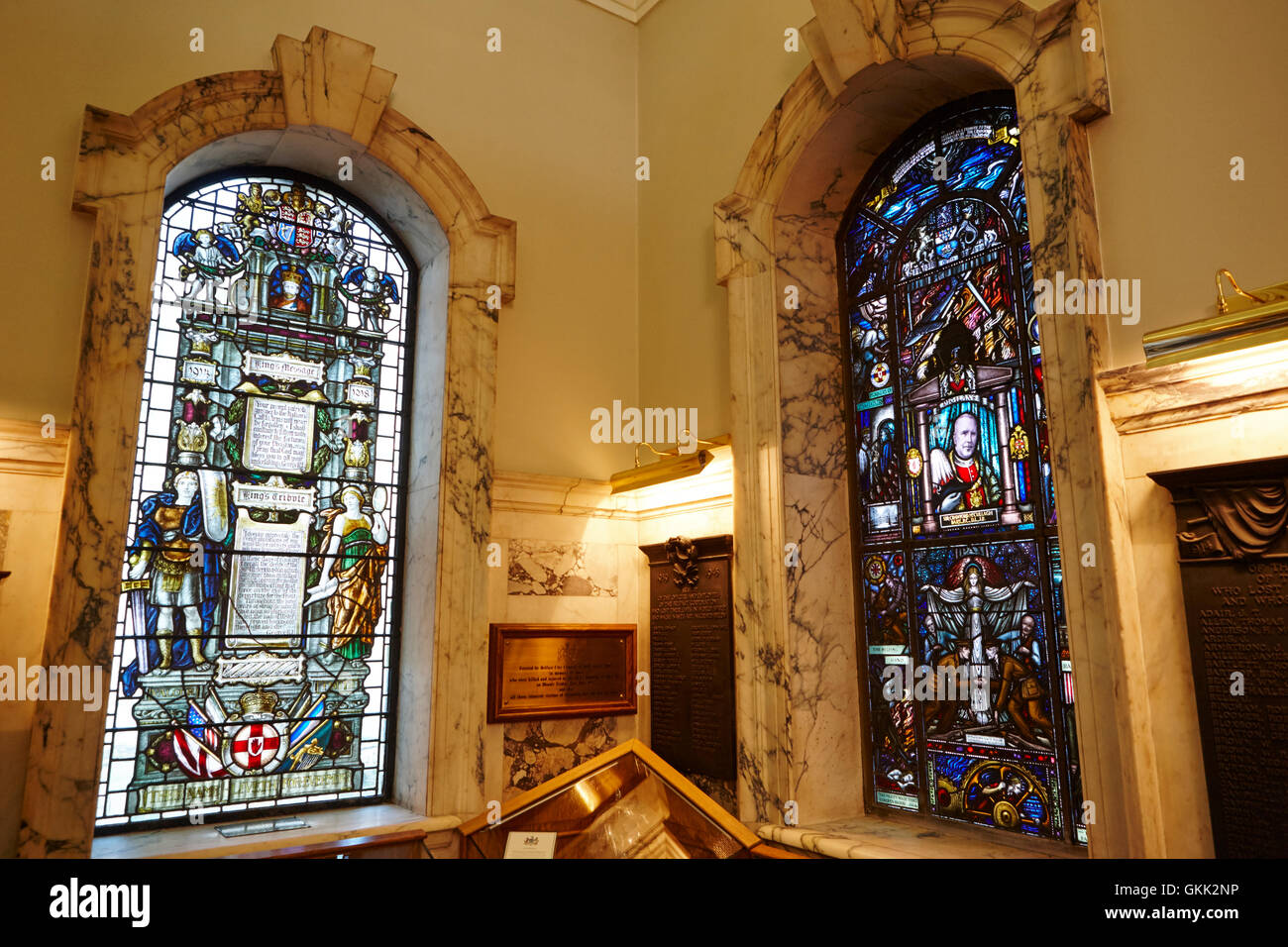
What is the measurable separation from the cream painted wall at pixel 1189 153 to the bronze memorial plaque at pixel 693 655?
105 inches

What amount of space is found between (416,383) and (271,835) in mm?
2817

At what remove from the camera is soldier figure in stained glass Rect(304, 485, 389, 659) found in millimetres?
5199

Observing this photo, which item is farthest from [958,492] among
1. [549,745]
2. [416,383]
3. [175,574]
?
[175,574]

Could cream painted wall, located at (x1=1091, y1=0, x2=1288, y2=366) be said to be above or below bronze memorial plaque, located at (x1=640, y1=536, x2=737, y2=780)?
above

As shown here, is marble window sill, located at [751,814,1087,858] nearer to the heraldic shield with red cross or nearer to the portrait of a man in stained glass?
the heraldic shield with red cross

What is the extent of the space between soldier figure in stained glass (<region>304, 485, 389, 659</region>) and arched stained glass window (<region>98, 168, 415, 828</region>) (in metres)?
0.01

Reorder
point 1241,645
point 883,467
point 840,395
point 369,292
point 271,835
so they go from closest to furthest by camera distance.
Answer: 1. point 1241,645
2. point 271,835
3. point 883,467
4. point 840,395
5. point 369,292

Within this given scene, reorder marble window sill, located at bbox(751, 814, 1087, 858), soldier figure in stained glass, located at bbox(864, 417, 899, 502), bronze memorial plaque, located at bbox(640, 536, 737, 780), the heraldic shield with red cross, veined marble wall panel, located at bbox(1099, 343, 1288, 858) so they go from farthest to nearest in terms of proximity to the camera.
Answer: bronze memorial plaque, located at bbox(640, 536, 737, 780)
soldier figure in stained glass, located at bbox(864, 417, 899, 502)
the heraldic shield with red cross
marble window sill, located at bbox(751, 814, 1087, 858)
veined marble wall panel, located at bbox(1099, 343, 1288, 858)

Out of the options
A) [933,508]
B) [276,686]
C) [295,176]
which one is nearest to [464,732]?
[276,686]

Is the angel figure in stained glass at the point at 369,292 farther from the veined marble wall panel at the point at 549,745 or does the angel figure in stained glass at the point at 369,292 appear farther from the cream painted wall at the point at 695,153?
the veined marble wall panel at the point at 549,745

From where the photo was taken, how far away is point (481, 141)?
19.2 feet

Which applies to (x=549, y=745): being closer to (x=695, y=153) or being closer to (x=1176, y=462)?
(x=1176, y=462)

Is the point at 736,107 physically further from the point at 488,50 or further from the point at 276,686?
the point at 276,686

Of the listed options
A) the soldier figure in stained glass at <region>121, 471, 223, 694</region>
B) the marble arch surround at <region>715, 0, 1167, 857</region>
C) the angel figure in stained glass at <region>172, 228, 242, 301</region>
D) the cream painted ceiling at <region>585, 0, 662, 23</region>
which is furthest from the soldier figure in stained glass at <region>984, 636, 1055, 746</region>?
the cream painted ceiling at <region>585, 0, 662, 23</region>
